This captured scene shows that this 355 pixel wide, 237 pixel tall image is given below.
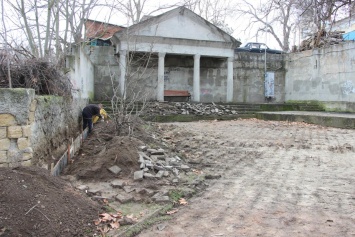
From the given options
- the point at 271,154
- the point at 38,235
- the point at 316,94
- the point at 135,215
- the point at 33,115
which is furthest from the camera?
the point at 316,94

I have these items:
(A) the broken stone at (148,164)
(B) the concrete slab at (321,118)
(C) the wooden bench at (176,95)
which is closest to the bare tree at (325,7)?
(B) the concrete slab at (321,118)

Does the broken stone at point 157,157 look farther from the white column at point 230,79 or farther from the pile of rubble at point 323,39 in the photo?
the pile of rubble at point 323,39

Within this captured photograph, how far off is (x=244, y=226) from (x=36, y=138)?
362 cm

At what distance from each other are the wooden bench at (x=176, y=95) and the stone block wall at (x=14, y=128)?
52.0 ft

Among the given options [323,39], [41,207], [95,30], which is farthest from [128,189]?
[323,39]

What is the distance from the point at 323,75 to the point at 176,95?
8.98 metres

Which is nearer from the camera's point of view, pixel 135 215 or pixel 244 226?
pixel 244 226

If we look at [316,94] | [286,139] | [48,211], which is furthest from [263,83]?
[48,211]

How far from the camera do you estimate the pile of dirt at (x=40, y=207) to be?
125 inches

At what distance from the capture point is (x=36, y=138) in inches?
204

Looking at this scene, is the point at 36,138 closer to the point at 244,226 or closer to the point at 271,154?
the point at 244,226

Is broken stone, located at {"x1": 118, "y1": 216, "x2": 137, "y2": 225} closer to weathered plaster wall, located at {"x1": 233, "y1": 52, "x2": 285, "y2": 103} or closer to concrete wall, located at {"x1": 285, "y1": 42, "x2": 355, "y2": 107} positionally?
concrete wall, located at {"x1": 285, "y1": 42, "x2": 355, "y2": 107}

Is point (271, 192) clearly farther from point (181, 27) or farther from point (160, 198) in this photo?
point (181, 27)

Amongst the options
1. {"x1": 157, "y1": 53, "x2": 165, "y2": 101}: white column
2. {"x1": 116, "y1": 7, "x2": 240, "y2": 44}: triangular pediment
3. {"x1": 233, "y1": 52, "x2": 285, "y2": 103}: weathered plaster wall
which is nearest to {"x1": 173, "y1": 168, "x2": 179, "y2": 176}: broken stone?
{"x1": 157, "y1": 53, "x2": 165, "y2": 101}: white column
